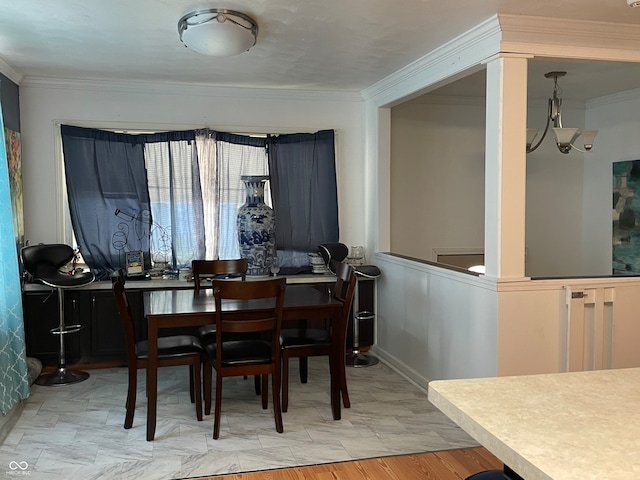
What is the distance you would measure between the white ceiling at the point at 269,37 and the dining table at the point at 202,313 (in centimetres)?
162

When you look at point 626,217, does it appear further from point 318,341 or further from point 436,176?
point 318,341

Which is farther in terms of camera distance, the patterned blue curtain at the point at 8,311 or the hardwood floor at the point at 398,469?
the patterned blue curtain at the point at 8,311

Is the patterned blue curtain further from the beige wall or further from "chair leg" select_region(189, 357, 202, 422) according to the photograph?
the beige wall

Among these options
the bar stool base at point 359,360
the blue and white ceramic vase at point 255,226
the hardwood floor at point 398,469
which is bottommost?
the hardwood floor at point 398,469

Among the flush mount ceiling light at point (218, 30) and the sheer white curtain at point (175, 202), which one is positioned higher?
the flush mount ceiling light at point (218, 30)

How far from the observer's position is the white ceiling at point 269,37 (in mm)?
2922

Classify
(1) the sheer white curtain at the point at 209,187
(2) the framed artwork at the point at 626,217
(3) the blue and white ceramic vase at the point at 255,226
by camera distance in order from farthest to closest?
1. (2) the framed artwork at the point at 626,217
2. (1) the sheer white curtain at the point at 209,187
3. (3) the blue and white ceramic vase at the point at 255,226

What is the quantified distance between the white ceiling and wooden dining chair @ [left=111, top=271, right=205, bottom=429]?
4.80 ft

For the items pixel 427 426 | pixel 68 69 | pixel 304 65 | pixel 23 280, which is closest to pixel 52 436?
pixel 23 280

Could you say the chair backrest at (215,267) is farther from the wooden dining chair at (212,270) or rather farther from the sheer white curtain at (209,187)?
the sheer white curtain at (209,187)

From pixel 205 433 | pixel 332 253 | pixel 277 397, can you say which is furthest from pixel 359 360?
pixel 205 433

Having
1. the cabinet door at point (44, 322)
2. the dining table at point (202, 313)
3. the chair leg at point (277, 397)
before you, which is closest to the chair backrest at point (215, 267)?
the dining table at point (202, 313)

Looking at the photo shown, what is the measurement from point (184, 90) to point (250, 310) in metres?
2.55

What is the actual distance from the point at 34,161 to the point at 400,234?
3281 mm
